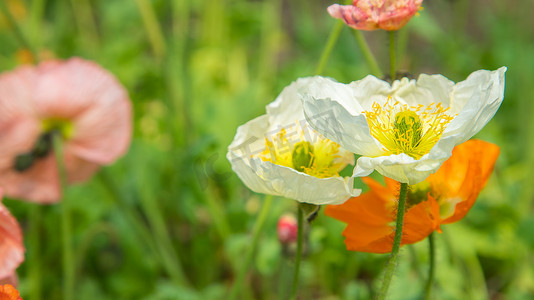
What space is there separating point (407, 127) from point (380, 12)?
96mm

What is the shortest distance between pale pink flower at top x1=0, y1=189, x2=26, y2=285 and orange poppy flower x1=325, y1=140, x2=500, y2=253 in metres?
0.28

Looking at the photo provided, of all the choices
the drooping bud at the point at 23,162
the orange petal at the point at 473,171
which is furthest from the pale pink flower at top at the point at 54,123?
the orange petal at the point at 473,171

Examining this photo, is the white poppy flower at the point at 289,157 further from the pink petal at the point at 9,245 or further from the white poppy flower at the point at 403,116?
the pink petal at the point at 9,245

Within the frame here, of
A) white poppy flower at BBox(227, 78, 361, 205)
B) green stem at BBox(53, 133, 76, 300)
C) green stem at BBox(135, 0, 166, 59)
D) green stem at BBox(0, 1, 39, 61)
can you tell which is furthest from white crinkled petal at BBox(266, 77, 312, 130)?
green stem at BBox(135, 0, 166, 59)

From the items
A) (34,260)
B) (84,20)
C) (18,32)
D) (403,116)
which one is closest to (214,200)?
(34,260)

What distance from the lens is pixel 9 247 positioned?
59 centimetres

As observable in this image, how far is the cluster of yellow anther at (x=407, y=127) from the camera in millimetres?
499

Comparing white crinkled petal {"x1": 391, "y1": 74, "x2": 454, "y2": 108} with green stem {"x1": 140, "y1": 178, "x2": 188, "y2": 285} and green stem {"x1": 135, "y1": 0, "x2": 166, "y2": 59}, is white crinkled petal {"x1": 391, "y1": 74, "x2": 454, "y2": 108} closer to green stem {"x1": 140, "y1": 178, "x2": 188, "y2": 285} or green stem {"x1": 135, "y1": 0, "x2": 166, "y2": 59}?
green stem {"x1": 140, "y1": 178, "x2": 188, "y2": 285}

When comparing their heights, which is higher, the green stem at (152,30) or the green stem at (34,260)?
the green stem at (152,30)

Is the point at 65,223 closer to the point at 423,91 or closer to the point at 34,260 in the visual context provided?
the point at 34,260

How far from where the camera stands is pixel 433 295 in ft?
2.80

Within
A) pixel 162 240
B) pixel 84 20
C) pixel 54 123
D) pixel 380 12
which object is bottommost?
pixel 162 240

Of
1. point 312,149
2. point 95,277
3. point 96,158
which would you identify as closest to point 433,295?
point 312,149

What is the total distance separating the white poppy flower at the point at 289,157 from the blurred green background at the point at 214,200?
0.29 meters
